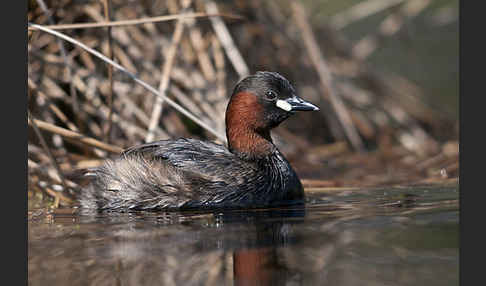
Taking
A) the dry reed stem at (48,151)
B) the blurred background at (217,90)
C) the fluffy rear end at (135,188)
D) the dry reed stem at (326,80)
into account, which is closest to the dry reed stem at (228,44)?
the blurred background at (217,90)

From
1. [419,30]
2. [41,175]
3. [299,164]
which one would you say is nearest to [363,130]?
[299,164]

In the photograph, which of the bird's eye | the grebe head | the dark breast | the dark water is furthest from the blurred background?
the dark water

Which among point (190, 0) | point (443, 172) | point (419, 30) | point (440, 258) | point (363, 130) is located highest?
point (419, 30)

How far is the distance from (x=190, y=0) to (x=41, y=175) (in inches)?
92.3

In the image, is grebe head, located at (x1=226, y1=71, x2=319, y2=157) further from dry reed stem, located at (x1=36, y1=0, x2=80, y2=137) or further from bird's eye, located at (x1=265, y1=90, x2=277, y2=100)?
dry reed stem, located at (x1=36, y1=0, x2=80, y2=137)

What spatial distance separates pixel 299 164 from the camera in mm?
7602

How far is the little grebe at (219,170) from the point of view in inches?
223

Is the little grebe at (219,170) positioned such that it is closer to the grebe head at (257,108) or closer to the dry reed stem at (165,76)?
the grebe head at (257,108)

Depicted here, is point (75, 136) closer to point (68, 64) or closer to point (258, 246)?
point (68, 64)

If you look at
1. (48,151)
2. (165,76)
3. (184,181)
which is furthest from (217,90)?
(48,151)

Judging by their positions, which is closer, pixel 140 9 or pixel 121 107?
pixel 121 107

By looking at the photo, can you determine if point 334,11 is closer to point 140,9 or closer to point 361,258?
point 140,9

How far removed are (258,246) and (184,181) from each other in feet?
5.67

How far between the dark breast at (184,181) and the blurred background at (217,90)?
1.08ft
